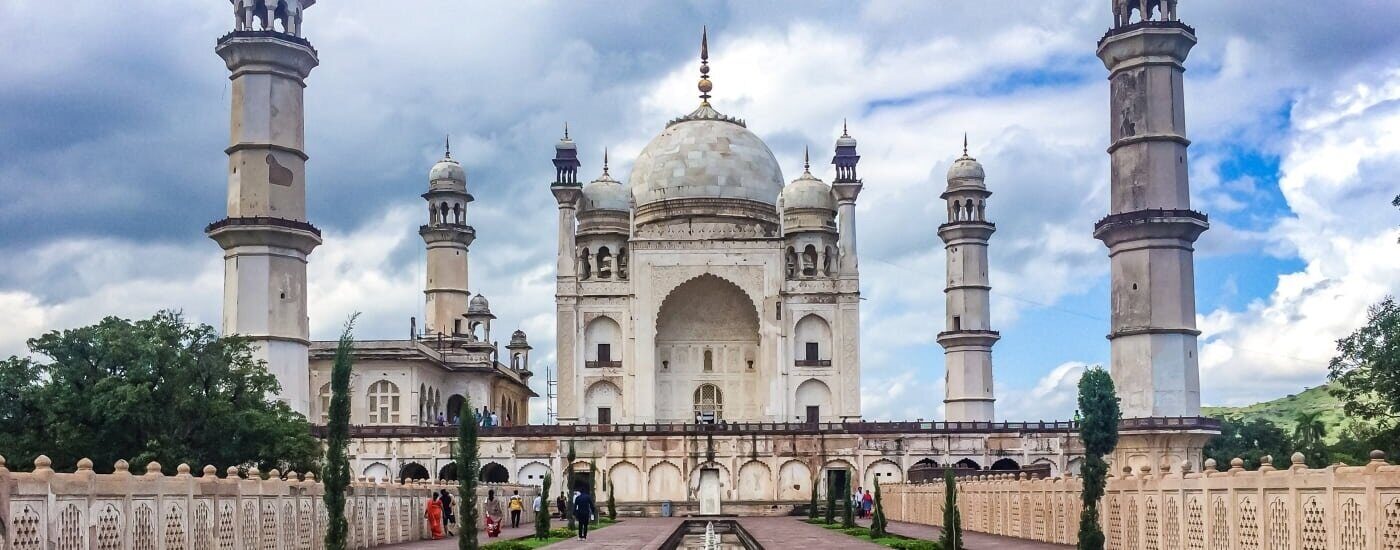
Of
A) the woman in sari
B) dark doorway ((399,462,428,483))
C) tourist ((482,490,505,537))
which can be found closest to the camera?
the woman in sari

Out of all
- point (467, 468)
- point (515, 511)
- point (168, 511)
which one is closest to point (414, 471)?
point (515, 511)

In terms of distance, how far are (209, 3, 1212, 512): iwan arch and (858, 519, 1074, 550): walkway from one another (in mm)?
3674

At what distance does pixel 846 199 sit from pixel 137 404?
25205mm

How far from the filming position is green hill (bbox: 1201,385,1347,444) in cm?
7300

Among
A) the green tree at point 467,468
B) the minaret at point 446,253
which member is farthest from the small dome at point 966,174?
the green tree at point 467,468

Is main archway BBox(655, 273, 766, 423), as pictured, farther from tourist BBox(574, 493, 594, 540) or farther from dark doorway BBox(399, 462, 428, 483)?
tourist BBox(574, 493, 594, 540)

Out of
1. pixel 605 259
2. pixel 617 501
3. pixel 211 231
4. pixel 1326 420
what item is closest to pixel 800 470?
pixel 617 501

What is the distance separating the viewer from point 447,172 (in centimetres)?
4894

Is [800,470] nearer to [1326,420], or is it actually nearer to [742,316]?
[742,316]

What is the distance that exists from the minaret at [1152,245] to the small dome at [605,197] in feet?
52.6

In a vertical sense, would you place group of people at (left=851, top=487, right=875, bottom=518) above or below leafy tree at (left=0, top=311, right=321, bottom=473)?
below

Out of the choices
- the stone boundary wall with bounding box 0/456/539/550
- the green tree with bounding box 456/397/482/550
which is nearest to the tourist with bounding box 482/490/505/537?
the stone boundary wall with bounding box 0/456/539/550

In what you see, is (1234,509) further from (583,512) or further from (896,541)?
(583,512)

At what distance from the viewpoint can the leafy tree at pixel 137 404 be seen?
24781 millimetres
